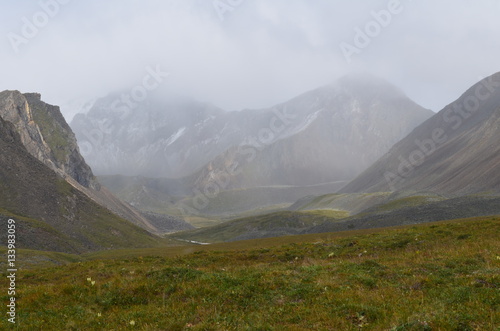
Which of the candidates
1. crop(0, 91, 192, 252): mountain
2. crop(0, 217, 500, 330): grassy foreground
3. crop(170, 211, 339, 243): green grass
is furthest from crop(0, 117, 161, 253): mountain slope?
→ crop(0, 217, 500, 330): grassy foreground

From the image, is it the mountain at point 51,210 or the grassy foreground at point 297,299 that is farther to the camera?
the mountain at point 51,210

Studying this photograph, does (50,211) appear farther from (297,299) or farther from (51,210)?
(297,299)

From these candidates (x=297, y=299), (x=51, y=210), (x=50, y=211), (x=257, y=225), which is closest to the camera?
(x=297, y=299)

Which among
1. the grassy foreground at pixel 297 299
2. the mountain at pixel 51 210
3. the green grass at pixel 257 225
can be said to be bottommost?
the green grass at pixel 257 225

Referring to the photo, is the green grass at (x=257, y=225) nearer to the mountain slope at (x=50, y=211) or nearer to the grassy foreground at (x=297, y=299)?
the mountain slope at (x=50, y=211)

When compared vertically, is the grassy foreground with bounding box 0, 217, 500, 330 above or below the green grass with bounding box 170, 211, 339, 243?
above

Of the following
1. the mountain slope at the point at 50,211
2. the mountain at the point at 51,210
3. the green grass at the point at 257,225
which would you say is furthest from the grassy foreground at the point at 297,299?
the green grass at the point at 257,225

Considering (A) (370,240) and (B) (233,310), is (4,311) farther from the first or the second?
(A) (370,240)

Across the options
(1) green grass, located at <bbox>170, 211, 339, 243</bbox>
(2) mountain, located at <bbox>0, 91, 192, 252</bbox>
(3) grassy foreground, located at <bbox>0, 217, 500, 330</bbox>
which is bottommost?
(1) green grass, located at <bbox>170, 211, 339, 243</bbox>

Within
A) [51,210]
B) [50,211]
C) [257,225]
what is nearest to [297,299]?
[50,211]

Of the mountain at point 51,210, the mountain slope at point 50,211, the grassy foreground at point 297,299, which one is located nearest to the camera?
the grassy foreground at point 297,299

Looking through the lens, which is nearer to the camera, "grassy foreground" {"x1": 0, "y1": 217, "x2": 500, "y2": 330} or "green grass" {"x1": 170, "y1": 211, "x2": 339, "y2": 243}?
"grassy foreground" {"x1": 0, "y1": 217, "x2": 500, "y2": 330}

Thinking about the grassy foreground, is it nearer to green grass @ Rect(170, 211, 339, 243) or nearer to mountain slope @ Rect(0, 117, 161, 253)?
mountain slope @ Rect(0, 117, 161, 253)

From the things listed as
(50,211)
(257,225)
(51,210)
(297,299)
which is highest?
(51,210)
